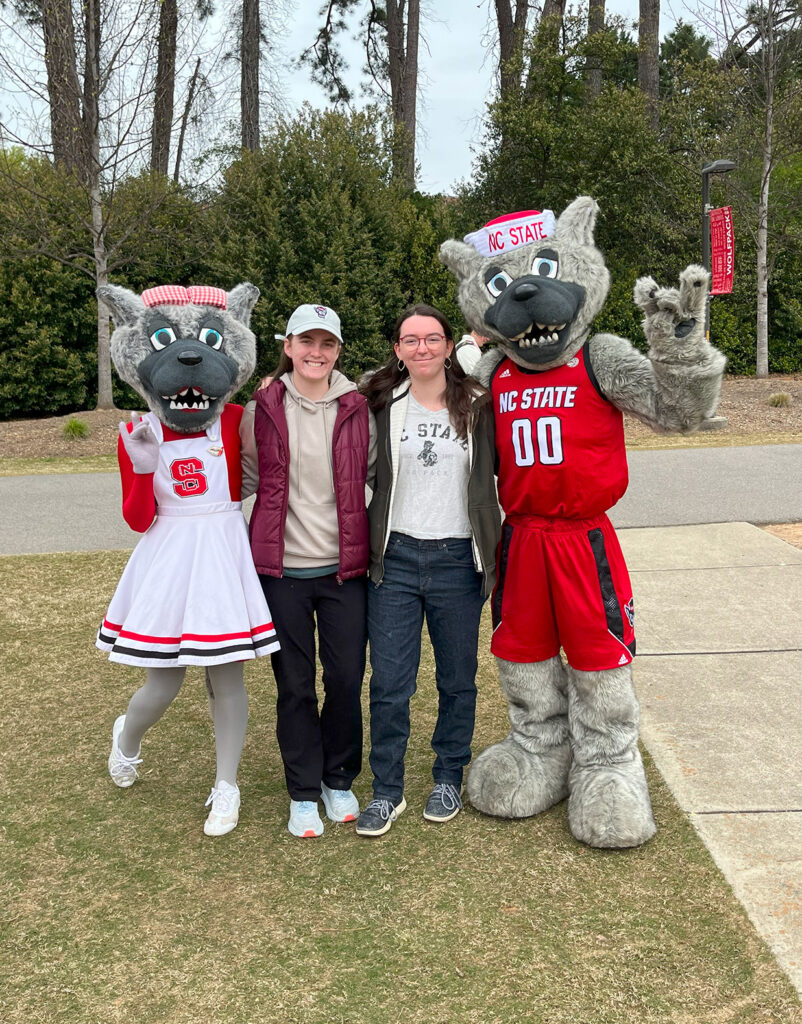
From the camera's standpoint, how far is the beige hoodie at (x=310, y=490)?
3.22 metres

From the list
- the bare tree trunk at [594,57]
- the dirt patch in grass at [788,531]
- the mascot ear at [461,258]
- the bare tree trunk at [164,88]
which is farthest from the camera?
the bare tree trunk at [594,57]

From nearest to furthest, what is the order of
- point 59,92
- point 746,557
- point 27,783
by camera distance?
point 27,783
point 746,557
point 59,92

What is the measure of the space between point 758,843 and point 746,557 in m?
3.83

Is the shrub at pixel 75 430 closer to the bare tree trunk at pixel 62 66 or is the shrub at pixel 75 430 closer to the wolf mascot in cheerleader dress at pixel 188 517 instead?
the bare tree trunk at pixel 62 66

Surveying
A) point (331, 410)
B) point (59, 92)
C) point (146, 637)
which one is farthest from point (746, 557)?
point (59, 92)

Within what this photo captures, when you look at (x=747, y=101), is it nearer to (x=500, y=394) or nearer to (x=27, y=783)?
(x=500, y=394)

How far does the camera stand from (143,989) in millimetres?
2533

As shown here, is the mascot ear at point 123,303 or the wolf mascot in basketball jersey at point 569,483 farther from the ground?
the mascot ear at point 123,303

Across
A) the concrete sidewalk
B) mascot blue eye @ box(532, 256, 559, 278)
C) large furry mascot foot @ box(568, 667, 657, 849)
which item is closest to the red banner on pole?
the concrete sidewalk

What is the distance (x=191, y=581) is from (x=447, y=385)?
43.6 inches

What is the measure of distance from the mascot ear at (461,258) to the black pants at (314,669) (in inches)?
47.1

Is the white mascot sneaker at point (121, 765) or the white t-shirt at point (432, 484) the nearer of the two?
the white t-shirt at point (432, 484)

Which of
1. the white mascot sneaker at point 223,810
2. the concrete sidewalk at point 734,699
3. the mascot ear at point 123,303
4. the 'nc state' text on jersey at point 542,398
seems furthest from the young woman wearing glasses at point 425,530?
the concrete sidewalk at point 734,699

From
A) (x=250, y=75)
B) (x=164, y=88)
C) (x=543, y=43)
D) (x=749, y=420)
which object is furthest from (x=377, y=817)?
(x=250, y=75)
